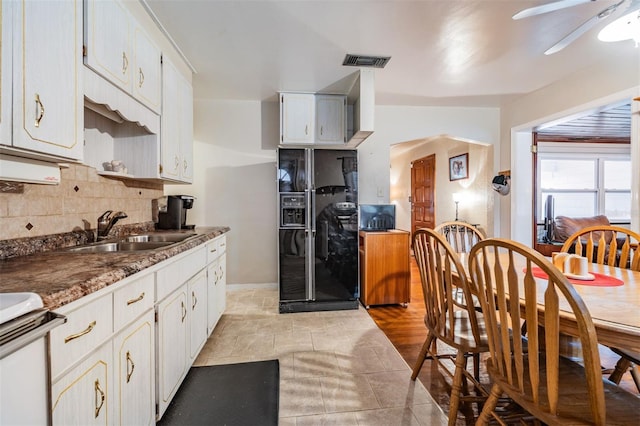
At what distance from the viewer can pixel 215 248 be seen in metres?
2.36

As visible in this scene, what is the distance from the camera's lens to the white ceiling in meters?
1.89

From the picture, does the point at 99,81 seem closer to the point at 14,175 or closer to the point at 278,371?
the point at 14,175

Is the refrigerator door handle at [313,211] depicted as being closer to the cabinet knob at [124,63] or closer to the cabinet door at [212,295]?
the cabinet door at [212,295]

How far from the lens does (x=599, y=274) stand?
1.52m

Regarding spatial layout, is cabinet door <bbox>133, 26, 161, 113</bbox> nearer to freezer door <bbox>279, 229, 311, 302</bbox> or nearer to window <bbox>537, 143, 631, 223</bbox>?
freezer door <bbox>279, 229, 311, 302</bbox>

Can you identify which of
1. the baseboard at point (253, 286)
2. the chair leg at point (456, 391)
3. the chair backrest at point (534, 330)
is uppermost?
the chair backrest at point (534, 330)

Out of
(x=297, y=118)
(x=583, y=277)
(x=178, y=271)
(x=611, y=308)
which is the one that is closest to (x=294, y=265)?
(x=178, y=271)

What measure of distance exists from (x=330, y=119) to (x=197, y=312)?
2456mm

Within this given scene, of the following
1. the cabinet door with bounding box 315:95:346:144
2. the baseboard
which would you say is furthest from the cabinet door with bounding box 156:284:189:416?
the cabinet door with bounding box 315:95:346:144

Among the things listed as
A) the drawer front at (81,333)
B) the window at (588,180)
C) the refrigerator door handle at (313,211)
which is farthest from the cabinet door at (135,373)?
the window at (588,180)

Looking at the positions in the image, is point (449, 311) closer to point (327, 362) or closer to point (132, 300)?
point (327, 362)

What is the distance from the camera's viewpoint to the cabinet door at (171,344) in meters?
1.37

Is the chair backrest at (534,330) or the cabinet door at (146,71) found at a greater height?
the cabinet door at (146,71)

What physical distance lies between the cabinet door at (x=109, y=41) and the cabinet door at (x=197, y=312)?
1273mm
